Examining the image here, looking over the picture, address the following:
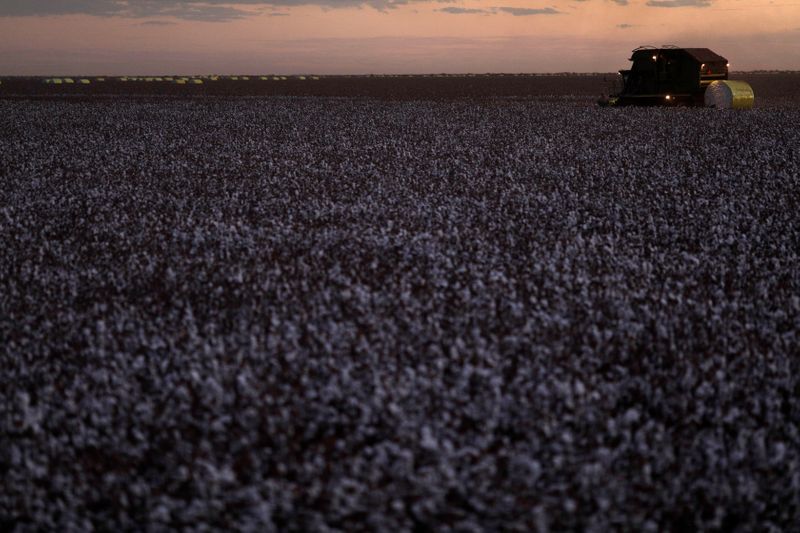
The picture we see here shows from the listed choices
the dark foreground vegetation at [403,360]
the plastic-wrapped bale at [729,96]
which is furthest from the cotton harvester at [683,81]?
the dark foreground vegetation at [403,360]

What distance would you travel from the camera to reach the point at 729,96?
88.3 ft

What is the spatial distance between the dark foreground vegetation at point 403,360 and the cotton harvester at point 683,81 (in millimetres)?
17956

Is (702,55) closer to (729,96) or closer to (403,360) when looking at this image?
(729,96)

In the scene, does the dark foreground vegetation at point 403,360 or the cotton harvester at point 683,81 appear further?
the cotton harvester at point 683,81

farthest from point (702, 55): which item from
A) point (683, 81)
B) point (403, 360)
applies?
point (403, 360)

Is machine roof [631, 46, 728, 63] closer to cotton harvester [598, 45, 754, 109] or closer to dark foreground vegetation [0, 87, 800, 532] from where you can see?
cotton harvester [598, 45, 754, 109]

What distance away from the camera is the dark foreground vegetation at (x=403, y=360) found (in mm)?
3408

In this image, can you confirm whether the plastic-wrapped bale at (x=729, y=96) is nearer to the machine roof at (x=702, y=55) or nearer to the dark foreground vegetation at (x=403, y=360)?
the machine roof at (x=702, y=55)

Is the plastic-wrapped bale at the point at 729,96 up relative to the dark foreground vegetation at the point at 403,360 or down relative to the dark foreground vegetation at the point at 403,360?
up

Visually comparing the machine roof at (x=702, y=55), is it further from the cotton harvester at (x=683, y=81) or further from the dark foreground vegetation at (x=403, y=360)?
the dark foreground vegetation at (x=403, y=360)

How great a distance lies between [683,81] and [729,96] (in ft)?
7.83

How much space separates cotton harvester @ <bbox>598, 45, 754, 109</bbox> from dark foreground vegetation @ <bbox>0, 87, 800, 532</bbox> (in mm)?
17956

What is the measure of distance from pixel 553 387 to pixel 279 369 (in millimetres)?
1835

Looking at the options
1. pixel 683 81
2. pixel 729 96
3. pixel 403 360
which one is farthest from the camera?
pixel 683 81
